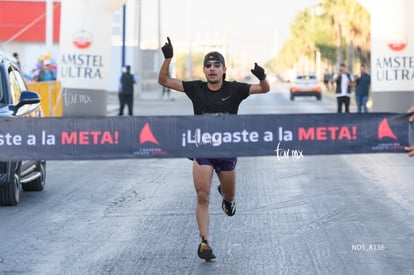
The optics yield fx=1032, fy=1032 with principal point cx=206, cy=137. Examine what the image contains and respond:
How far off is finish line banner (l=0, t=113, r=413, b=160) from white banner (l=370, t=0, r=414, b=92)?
19.9 metres

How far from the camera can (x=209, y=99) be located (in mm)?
8992

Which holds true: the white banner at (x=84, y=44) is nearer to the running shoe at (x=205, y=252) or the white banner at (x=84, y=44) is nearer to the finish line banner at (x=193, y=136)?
the finish line banner at (x=193, y=136)

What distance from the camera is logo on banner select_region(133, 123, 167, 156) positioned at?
28.2 ft

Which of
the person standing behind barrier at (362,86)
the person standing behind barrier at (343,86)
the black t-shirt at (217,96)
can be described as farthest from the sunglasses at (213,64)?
the person standing behind barrier at (362,86)

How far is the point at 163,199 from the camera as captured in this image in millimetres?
13383

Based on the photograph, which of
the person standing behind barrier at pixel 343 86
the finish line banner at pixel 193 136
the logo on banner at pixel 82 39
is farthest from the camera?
the person standing behind barrier at pixel 343 86

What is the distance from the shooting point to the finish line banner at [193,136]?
8.56 metres

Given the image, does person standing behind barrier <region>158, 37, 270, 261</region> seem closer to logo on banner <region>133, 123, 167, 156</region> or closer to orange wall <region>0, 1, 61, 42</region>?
logo on banner <region>133, 123, 167, 156</region>

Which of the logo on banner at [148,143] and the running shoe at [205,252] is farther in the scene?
the running shoe at [205,252]

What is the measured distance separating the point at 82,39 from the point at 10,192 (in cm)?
1820

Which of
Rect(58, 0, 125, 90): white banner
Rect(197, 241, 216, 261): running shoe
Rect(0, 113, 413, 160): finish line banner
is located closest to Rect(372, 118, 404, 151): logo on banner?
Rect(0, 113, 413, 160): finish line banner

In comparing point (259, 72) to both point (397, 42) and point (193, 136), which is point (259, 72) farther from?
point (397, 42)

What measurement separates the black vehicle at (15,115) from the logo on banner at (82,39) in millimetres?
15814

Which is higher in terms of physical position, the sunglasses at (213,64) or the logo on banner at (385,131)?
the sunglasses at (213,64)
